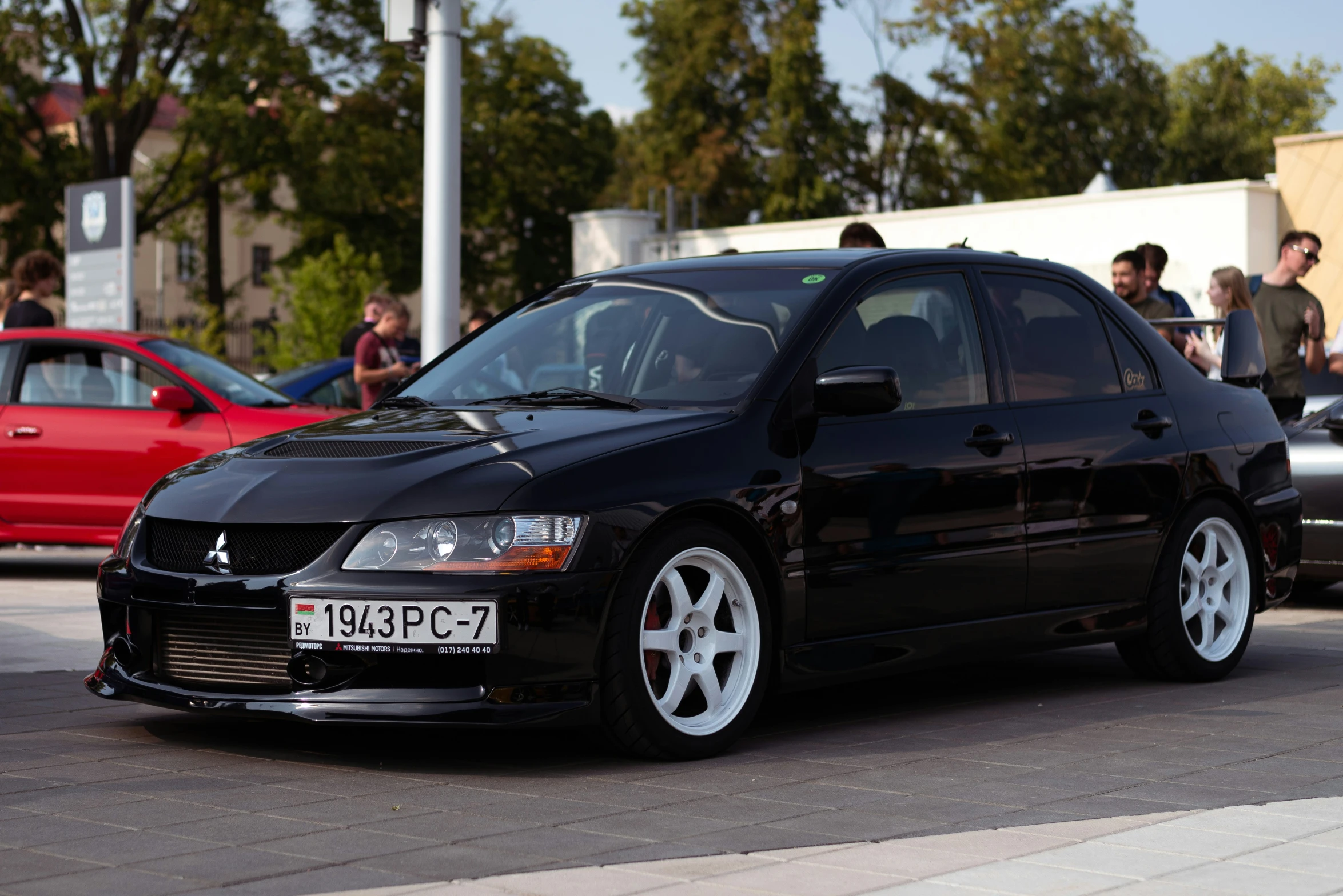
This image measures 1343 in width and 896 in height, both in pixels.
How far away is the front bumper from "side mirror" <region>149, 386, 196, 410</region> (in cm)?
632

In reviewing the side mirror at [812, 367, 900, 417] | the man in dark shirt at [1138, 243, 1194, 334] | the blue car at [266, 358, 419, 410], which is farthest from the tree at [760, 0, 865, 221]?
the side mirror at [812, 367, 900, 417]

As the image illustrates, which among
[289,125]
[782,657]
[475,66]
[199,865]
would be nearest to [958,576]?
[782,657]

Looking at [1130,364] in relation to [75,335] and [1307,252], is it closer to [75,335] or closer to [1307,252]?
[1307,252]

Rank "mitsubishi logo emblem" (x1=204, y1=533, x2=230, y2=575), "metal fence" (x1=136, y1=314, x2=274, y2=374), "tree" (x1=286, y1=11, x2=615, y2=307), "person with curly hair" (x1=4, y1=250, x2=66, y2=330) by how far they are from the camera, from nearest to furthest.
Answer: "mitsubishi logo emblem" (x1=204, y1=533, x2=230, y2=575)
"person with curly hair" (x1=4, y1=250, x2=66, y2=330)
"metal fence" (x1=136, y1=314, x2=274, y2=374)
"tree" (x1=286, y1=11, x2=615, y2=307)

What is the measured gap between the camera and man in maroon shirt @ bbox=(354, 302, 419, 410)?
499 inches

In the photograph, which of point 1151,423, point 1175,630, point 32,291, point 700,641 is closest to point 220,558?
point 700,641

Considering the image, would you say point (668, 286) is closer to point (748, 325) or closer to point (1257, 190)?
point (748, 325)

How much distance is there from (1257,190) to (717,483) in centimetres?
2334

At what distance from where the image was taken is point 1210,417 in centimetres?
737

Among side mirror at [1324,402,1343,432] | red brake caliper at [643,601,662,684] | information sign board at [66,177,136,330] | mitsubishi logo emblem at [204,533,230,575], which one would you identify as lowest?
red brake caliper at [643,601,662,684]

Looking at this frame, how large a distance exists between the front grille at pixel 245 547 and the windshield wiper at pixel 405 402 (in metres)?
1.10

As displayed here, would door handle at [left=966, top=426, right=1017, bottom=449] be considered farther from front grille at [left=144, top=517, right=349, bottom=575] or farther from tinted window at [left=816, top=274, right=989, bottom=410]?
front grille at [left=144, top=517, right=349, bottom=575]

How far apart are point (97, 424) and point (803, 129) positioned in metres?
43.3

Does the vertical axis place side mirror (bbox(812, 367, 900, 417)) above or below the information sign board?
below
